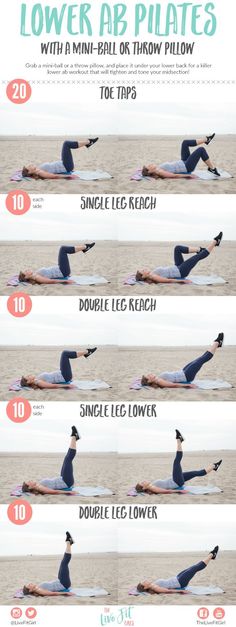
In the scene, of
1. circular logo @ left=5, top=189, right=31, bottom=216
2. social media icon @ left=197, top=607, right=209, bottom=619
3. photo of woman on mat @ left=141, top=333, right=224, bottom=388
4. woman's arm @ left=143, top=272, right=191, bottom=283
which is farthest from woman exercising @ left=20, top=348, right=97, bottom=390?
social media icon @ left=197, top=607, right=209, bottom=619

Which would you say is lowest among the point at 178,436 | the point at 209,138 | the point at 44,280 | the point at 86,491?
the point at 86,491

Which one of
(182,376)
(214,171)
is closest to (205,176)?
(214,171)

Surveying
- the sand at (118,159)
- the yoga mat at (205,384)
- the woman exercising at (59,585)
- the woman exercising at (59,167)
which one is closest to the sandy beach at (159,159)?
the sand at (118,159)

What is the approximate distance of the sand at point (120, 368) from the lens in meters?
5.12

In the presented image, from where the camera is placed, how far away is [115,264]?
201 inches

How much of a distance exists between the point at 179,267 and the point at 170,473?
3.18 feet

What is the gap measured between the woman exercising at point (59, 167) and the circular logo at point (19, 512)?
5.03ft

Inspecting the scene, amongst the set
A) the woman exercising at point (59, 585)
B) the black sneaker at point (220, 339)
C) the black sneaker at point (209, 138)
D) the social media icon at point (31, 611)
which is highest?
the black sneaker at point (209, 138)

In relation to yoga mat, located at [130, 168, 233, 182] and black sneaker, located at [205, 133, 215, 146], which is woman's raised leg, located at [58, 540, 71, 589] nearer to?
yoga mat, located at [130, 168, 233, 182]

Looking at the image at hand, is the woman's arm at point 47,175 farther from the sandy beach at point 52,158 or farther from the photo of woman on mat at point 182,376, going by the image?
the photo of woman on mat at point 182,376

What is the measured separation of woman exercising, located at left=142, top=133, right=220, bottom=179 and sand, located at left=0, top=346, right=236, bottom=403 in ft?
2.68

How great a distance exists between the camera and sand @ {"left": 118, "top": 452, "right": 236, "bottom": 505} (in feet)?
16.8

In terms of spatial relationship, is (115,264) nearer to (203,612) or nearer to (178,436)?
(178,436)

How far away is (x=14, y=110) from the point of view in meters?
5.11
